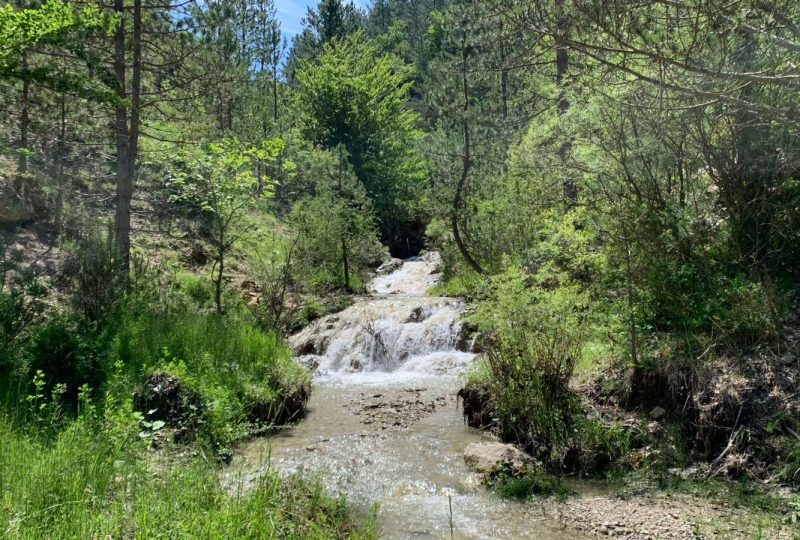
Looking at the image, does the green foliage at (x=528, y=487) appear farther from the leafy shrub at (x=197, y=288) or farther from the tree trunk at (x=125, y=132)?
the leafy shrub at (x=197, y=288)

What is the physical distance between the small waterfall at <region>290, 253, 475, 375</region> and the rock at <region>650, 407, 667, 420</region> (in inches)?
208

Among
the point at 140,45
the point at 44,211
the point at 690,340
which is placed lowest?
the point at 690,340

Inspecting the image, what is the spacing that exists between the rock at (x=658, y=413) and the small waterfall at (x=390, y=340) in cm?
529

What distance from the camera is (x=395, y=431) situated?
714 centimetres

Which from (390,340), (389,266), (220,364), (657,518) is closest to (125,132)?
(220,364)

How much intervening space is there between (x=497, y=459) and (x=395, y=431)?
1.89 metres

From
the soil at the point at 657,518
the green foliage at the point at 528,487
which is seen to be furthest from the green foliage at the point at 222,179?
the soil at the point at 657,518

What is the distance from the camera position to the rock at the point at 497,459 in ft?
17.9

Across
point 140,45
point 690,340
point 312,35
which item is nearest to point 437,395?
point 690,340

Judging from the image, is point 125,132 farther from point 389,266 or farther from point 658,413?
point 389,266

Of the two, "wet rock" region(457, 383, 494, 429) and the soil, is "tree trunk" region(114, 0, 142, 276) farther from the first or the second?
the soil

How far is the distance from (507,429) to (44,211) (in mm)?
12281

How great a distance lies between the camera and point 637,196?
745 cm

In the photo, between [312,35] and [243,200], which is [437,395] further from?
[312,35]
